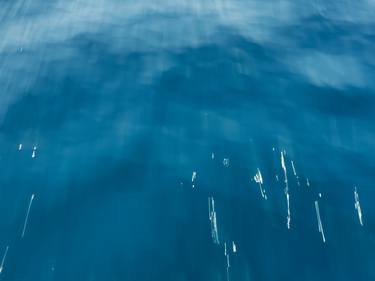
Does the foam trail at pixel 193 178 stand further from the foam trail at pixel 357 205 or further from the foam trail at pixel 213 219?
the foam trail at pixel 357 205

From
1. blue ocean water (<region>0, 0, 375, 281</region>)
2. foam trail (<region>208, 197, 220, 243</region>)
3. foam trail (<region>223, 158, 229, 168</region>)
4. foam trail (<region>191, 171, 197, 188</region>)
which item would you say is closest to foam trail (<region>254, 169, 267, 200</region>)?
blue ocean water (<region>0, 0, 375, 281</region>)

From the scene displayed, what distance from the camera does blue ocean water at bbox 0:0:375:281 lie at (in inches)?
199

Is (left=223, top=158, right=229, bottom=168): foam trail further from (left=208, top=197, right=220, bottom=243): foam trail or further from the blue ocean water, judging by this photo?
(left=208, top=197, right=220, bottom=243): foam trail

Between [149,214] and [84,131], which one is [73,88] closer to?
[84,131]

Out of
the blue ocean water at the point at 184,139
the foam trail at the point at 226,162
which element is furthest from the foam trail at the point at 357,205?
the foam trail at the point at 226,162

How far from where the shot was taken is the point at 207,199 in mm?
5715

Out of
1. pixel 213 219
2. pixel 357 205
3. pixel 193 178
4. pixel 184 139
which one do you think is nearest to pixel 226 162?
pixel 193 178

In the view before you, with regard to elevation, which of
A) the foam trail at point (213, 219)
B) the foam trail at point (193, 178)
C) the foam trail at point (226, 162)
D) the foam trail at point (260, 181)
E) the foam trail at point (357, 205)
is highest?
the foam trail at point (226, 162)

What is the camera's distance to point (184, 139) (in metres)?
6.58

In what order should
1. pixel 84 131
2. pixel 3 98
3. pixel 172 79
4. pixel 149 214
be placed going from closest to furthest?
pixel 149 214 < pixel 84 131 < pixel 3 98 < pixel 172 79

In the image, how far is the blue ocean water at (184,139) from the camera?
5062 millimetres

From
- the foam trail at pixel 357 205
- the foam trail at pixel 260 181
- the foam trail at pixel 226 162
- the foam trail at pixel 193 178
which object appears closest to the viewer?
the foam trail at pixel 357 205

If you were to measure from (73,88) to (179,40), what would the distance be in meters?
2.94

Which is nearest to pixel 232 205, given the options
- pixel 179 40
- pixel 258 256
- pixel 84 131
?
pixel 258 256
